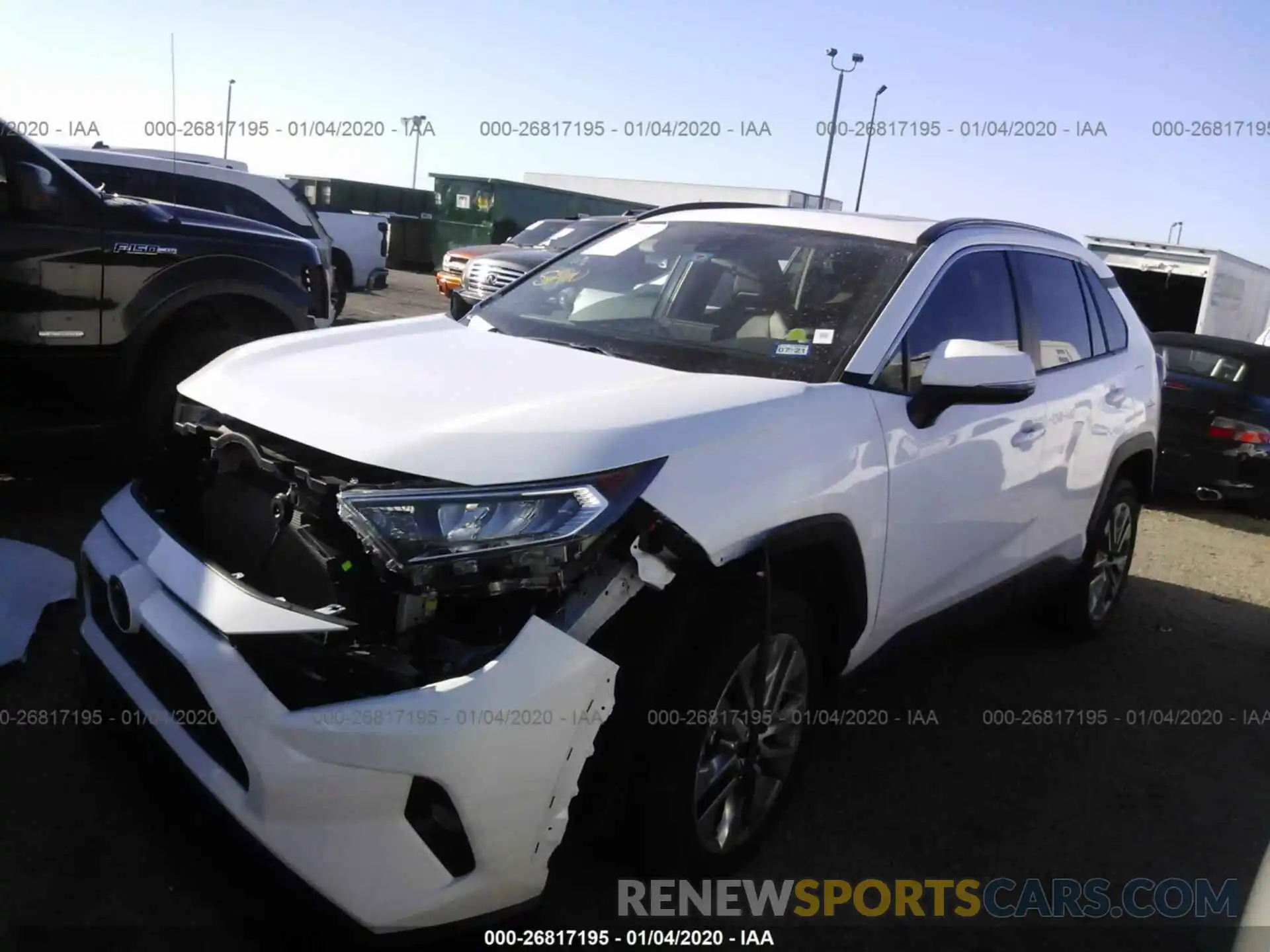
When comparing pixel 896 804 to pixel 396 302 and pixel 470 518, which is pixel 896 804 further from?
pixel 396 302

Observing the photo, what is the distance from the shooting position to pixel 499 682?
2055 mm

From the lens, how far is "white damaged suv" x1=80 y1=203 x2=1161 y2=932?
82.0 inches

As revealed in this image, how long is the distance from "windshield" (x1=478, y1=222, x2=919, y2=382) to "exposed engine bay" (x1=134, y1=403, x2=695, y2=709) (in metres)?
0.93

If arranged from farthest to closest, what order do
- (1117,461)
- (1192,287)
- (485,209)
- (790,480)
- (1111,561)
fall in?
(485,209), (1192,287), (1111,561), (1117,461), (790,480)

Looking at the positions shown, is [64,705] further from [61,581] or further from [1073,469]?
[1073,469]

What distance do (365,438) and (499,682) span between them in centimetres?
63

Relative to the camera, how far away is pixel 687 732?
244 centimetres

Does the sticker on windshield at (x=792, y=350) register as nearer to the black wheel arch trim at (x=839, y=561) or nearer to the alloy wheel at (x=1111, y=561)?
the black wheel arch trim at (x=839, y=561)

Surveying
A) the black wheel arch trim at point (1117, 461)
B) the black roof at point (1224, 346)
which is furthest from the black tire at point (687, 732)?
the black roof at point (1224, 346)

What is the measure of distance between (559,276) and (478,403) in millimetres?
1480

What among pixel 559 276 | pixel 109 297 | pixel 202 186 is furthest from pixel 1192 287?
pixel 109 297

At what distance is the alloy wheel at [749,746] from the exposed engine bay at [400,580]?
51 centimetres

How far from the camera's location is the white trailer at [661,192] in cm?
2595

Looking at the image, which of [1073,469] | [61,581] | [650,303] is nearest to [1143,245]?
[1073,469]
